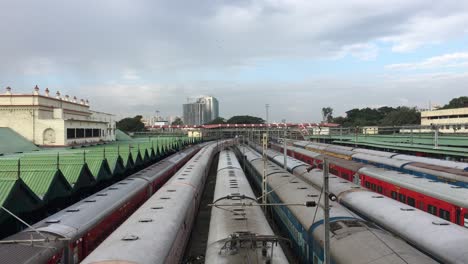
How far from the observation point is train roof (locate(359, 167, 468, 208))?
16.8m

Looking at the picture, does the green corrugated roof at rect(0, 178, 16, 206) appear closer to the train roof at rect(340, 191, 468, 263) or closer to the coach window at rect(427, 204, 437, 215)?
the train roof at rect(340, 191, 468, 263)

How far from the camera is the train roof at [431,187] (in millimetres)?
16781

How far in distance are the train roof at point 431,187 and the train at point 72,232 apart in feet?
49.0

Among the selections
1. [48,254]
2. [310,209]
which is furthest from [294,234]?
[48,254]

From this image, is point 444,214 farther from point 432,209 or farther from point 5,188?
point 5,188

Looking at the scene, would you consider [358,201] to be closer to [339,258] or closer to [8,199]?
[339,258]

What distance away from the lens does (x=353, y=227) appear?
13.1 meters

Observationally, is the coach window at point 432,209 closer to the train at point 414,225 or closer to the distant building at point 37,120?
the train at point 414,225

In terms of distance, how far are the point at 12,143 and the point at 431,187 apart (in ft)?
136

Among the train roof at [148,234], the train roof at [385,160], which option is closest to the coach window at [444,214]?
the train roof at [148,234]

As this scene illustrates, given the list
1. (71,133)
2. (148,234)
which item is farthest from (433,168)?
(71,133)

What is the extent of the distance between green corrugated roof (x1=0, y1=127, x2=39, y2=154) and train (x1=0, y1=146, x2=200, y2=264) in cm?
2423

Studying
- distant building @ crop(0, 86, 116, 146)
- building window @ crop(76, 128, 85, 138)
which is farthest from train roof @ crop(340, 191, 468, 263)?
building window @ crop(76, 128, 85, 138)

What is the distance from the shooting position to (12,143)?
42.8 meters
